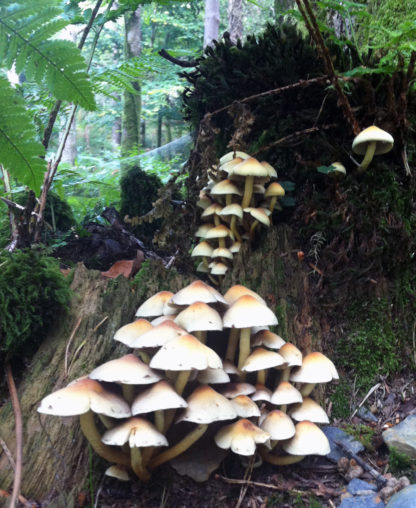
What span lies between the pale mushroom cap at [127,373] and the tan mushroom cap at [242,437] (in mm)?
478

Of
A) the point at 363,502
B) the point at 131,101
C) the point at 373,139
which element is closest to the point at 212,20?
the point at 131,101

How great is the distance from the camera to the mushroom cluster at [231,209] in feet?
10.6

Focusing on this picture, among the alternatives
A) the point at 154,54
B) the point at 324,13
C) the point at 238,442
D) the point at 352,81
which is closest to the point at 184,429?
the point at 238,442

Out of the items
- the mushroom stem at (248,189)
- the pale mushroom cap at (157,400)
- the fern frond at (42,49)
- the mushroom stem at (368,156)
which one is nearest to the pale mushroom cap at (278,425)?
the pale mushroom cap at (157,400)

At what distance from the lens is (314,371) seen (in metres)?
2.36

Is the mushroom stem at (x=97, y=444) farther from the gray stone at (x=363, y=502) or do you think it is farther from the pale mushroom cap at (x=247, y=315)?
the gray stone at (x=363, y=502)

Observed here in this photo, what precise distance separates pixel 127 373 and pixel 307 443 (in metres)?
1.09

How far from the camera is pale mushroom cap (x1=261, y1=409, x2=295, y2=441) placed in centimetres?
215

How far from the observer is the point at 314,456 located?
2480 millimetres

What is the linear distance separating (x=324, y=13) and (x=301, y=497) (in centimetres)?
467

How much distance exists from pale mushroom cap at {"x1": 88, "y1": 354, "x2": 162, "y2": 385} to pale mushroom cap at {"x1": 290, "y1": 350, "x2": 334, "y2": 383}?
2.91 feet

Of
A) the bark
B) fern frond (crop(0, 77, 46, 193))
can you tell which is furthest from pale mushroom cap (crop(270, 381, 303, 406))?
the bark

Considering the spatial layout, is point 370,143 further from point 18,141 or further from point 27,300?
point 27,300

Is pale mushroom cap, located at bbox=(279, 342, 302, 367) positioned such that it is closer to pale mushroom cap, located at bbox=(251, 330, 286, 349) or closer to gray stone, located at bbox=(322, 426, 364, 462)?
pale mushroom cap, located at bbox=(251, 330, 286, 349)
